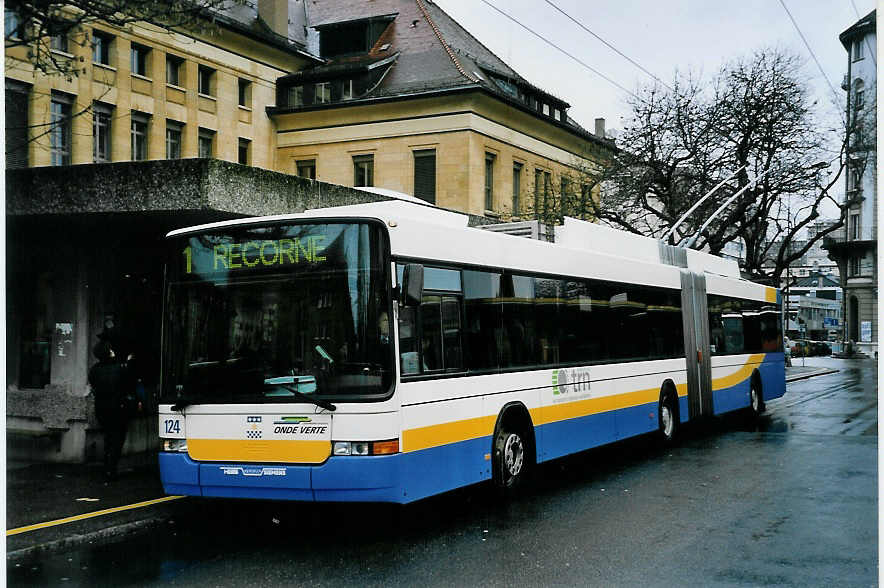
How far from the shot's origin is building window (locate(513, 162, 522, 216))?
39.9 m

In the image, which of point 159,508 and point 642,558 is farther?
point 159,508

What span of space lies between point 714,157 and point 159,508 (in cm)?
2768

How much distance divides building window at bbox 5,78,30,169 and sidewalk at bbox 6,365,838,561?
3624 millimetres

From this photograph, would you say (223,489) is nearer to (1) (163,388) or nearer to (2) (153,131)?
(1) (163,388)

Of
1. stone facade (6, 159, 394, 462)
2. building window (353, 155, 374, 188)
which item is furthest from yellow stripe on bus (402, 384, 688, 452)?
building window (353, 155, 374, 188)

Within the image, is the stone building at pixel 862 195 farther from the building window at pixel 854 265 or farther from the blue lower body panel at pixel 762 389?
the blue lower body panel at pixel 762 389

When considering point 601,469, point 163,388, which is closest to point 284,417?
point 163,388

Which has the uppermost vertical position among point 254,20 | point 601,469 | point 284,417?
point 254,20

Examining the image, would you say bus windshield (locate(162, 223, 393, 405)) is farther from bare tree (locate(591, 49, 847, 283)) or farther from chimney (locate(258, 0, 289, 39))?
chimney (locate(258, 0, 289, 39))

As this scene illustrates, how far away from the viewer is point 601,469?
12.7m

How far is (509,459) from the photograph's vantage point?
10305 millimetres

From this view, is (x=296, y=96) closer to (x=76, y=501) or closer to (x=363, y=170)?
(x=363, y=170)

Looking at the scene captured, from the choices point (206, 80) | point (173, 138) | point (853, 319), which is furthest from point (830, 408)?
point (206, 80)

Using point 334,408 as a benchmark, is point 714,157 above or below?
above
